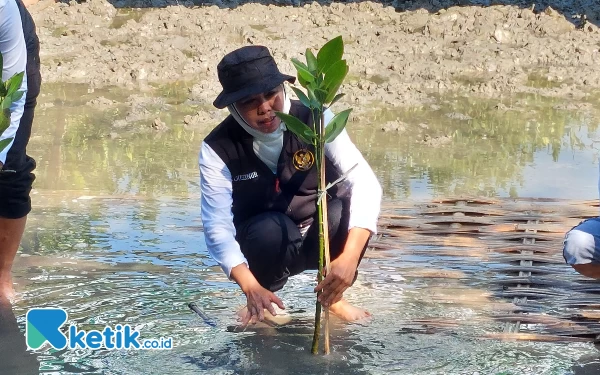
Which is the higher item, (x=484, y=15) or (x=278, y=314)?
(x=484, y=15)

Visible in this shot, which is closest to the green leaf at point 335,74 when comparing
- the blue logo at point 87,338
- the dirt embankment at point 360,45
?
the blue logo at point 87,338

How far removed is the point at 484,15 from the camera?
9.06 metres

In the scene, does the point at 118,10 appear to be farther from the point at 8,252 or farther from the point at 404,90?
the point at 8,252

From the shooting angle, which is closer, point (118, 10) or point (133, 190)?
point (133, 190)

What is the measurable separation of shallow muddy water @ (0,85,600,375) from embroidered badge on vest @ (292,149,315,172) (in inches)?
22.0

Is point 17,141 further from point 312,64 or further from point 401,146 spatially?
point 401,146

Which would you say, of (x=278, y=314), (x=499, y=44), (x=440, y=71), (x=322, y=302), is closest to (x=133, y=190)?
(x=278, y=314)

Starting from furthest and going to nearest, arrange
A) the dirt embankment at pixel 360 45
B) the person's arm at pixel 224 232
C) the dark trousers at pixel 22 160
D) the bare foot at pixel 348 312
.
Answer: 1. the dirt embankment at pixel 360 45
2. the dark trousers at pixel 22 160
3. the bare foot at pixel 348 312
4. the person's arm at pixel 224 232

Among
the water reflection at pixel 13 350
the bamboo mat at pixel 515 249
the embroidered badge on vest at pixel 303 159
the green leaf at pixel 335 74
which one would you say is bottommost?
the water reflection at pixel 13 350

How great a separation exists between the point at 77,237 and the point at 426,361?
2.00 meters

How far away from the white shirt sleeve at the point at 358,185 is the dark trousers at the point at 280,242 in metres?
0.12

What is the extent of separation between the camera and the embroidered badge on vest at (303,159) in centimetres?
339

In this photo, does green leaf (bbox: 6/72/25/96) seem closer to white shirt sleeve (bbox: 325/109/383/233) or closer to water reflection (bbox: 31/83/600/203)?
white shirt sleeve (bbox: 325/109/383/233)

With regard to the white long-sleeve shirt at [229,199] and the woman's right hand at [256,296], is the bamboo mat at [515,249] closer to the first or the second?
the white long-sleeve shirt at [229,199]
